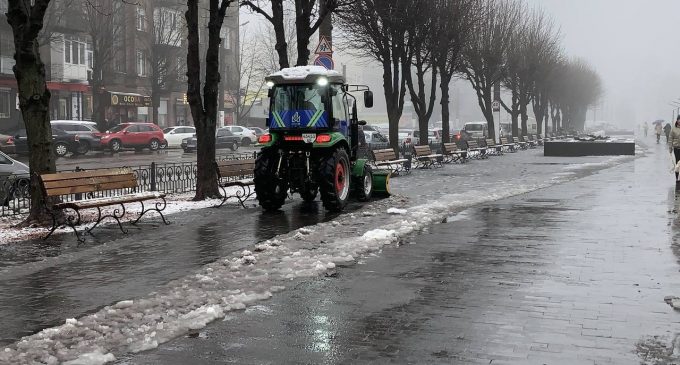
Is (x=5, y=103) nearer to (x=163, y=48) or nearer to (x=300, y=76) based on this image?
(x=163, y=48)

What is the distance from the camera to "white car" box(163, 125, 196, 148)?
152 ft

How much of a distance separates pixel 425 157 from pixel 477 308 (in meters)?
22.1

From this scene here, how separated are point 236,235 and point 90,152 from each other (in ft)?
105

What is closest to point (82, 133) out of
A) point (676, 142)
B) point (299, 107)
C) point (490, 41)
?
point (490, 41)

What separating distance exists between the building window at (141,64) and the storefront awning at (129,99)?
295 centimetres

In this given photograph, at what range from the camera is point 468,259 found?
30.6 ft

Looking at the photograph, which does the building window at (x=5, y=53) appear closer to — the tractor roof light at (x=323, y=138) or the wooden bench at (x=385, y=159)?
the wooden bench at (x=385, y=159)

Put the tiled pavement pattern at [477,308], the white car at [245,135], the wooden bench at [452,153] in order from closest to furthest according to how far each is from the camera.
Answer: the tiled pavement pattern at [477,308], the wooden bench at [452,153], the white car at [245,135]

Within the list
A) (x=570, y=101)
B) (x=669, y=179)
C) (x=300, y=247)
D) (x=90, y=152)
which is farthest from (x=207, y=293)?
(x=570, y=101)

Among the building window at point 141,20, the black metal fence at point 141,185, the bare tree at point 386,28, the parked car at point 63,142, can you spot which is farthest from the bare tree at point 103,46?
the black metal fence at point 141,185

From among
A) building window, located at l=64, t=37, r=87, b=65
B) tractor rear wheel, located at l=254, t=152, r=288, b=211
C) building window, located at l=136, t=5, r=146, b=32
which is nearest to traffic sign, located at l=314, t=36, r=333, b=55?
tractor rear wheel, located at l=254, t=152, r=288, b=211

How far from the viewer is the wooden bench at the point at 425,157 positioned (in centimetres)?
2852

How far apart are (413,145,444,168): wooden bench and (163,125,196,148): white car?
19944 millimetres

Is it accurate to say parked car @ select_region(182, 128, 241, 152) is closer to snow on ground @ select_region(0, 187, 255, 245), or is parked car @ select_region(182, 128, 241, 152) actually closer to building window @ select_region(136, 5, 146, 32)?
building window @ select_region(136, 5, 146, 32)
